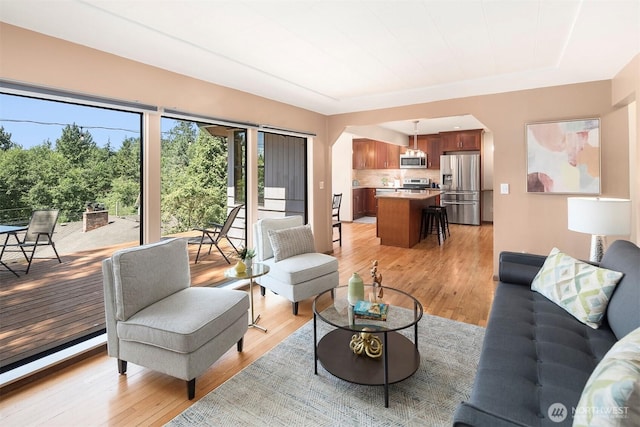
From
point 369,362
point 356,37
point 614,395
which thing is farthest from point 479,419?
point 356,37

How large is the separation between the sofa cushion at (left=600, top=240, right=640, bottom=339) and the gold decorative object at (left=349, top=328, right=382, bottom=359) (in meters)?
1.30

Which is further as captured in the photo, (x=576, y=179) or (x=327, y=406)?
(x=576, y=179)

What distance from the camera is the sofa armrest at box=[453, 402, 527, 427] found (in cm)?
110

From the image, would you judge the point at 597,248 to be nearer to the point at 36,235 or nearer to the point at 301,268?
the point at 301,268

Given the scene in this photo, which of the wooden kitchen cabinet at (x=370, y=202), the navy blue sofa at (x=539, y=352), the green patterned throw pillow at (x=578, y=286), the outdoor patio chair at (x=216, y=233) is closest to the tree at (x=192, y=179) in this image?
the outdoor patio chair at (x=216, y=233)

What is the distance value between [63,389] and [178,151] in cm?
219

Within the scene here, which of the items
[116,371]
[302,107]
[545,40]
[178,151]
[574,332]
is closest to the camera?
[574,332]

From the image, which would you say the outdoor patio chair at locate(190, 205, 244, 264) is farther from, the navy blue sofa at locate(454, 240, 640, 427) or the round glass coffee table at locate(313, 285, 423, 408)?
the navy blue sofa at locate(454, 240, 640, 427)

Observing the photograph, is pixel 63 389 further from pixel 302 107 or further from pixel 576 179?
pixel 576 179

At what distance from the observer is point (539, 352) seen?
5.43 feet

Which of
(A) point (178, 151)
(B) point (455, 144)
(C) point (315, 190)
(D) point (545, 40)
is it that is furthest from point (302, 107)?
(B) point (455, 144)

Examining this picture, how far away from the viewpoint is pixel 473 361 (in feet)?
7.74

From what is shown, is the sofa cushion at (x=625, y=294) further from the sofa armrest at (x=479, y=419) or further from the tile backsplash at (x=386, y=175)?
the tile backsplash at (x=386, y=175)

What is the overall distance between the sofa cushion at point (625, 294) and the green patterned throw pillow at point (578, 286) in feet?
0.16
